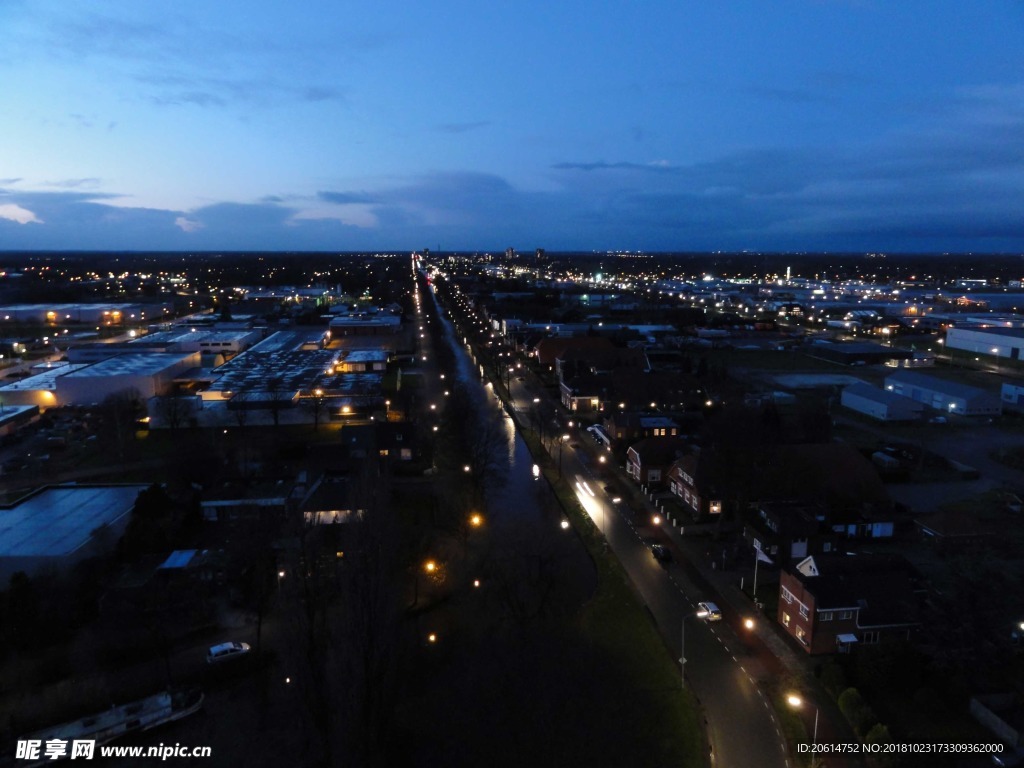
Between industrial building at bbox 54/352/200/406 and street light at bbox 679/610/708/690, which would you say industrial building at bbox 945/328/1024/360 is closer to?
street light at bbox 679/610/708/690

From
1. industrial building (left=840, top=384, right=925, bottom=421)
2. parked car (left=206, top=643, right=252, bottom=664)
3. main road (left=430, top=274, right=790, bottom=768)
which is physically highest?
industrial building (left=840, top=384, right=925, bottom=421)

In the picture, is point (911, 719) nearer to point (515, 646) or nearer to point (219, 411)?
point (515, 646)

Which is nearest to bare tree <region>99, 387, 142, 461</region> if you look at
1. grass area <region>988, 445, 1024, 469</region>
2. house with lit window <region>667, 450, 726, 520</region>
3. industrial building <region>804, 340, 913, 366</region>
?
house with lit window <region>667, 450, 726, 520</region>

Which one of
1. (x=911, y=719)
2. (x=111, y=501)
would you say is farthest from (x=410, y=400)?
(x=911, y=719)

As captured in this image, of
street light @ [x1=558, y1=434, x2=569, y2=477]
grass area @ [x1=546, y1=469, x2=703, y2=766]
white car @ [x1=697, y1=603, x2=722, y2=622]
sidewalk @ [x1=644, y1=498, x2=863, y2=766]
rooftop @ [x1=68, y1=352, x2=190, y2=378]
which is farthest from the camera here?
rooftop @ [x1=68, y1=352, x2=190, y2=378]

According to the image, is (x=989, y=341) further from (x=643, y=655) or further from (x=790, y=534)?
(x=643, y=655)

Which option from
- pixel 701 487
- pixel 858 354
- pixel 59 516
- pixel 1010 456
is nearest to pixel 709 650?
pixel 701 487
